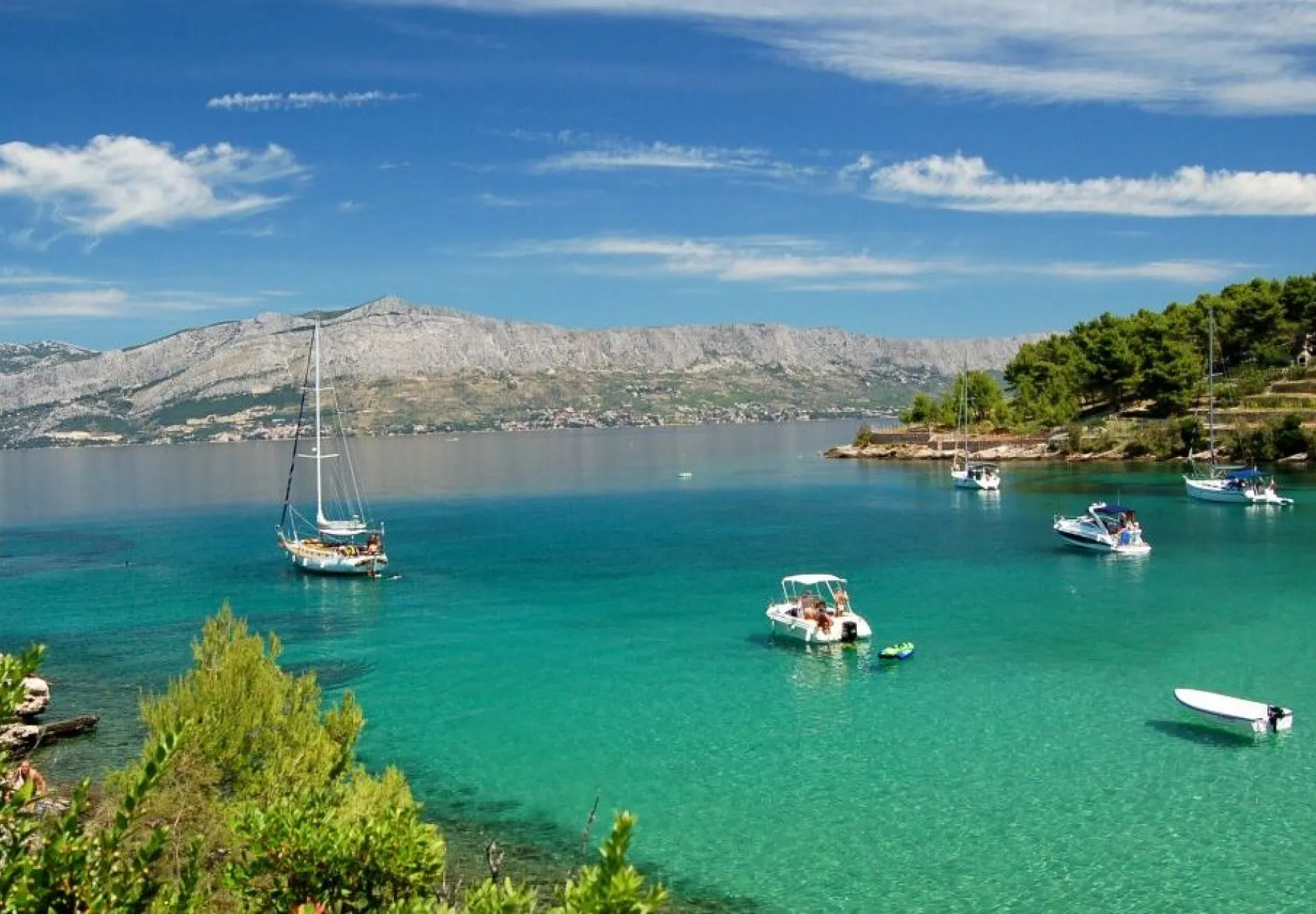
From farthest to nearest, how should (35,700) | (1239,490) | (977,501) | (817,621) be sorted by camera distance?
1. (977,501)
2. (1239,490)
3. (817,621)
4. (35,700)

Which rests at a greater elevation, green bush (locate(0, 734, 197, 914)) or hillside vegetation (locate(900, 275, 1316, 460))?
hillside vegetation (locate(900, 275, 1316, 460))

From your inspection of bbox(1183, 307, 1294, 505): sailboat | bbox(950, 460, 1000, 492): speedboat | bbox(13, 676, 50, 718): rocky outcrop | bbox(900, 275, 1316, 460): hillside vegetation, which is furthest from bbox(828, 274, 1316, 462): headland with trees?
bbox(13, 676, 50, 718): rocky outcrop

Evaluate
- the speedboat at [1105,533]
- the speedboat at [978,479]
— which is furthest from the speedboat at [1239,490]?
the speedboat at [1105,533]

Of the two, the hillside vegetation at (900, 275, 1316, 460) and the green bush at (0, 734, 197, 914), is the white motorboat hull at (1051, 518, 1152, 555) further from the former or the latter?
the green bush at (0, 734, 197, 914)

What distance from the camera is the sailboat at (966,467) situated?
11344cm

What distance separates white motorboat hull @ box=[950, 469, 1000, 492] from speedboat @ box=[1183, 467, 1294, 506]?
19.1 meters

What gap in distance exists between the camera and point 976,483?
114 meters

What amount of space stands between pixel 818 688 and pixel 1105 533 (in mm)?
38903

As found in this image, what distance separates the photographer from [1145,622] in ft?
157

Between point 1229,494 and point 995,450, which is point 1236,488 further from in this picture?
point 995,450

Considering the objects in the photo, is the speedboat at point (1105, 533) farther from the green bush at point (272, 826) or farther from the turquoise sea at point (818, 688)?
the green bush at point (272, 826)

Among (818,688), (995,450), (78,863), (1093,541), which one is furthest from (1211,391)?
(78,863)

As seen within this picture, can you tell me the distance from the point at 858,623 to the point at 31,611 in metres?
46.4

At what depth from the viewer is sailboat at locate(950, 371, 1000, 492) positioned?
113m
